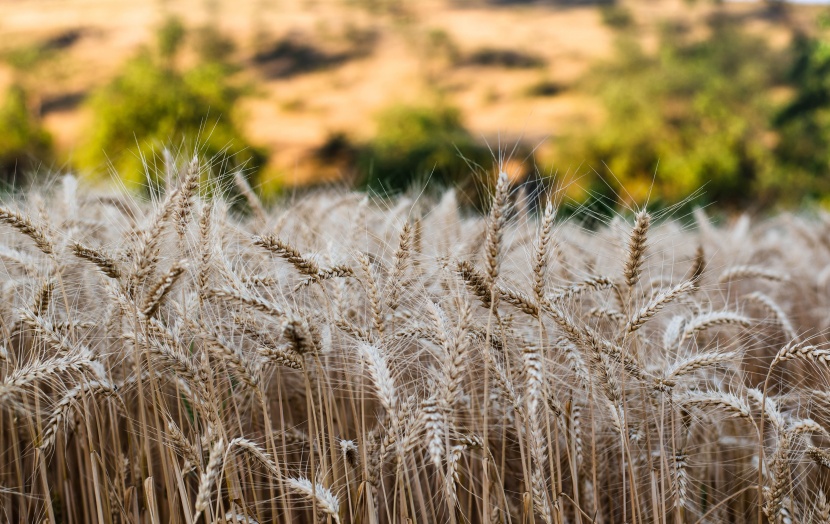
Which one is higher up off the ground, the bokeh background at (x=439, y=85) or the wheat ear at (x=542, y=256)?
the bokeh background at (x=439, y=85)

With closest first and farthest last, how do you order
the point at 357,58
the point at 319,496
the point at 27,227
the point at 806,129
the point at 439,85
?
the point at 319,496
the point at 27,227
the point at 806,129
the point at 439,85
the point at 357,58

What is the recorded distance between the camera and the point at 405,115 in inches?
1243

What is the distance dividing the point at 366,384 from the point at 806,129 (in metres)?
23.7

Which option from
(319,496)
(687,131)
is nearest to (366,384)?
(319,496)

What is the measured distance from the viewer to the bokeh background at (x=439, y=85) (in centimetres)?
2238

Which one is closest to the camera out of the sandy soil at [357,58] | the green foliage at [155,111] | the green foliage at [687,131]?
the green foliage at [155,111]

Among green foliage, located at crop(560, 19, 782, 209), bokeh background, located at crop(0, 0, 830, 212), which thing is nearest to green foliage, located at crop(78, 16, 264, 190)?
bokeh background, located at crop(0, 0, 830, 212)

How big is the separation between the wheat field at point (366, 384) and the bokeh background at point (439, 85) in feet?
39.9

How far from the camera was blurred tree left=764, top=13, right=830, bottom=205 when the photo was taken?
54.0 ft

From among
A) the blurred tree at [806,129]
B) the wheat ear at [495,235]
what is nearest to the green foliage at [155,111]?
the blurred tree at [806,129]

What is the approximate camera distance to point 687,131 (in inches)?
1198

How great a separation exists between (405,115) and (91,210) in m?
29.6

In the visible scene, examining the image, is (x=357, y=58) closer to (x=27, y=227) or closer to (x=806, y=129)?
(x=806, y=129)

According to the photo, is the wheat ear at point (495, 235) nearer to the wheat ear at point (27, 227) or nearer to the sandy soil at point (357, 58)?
the wheat ear at point (27, 227)
